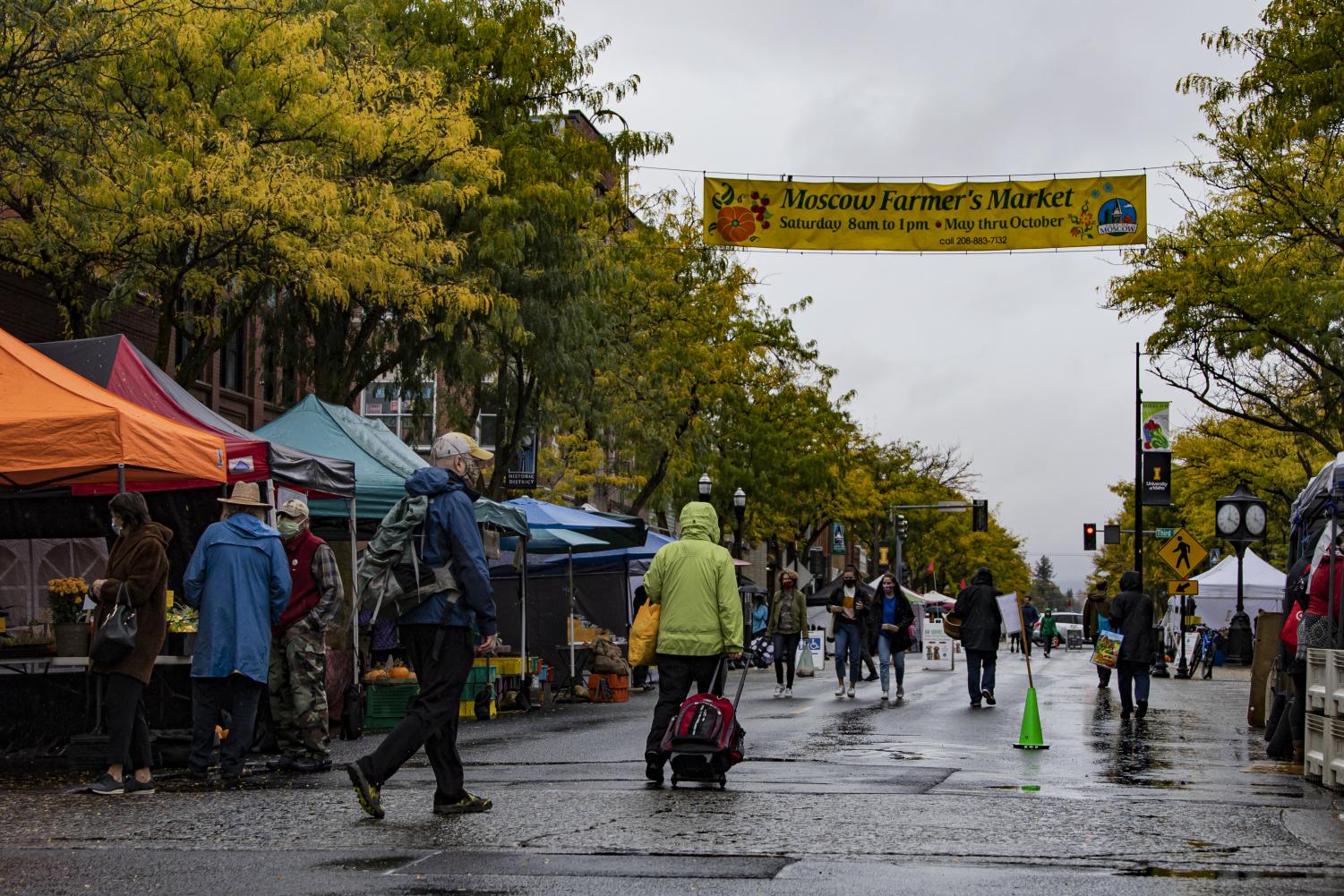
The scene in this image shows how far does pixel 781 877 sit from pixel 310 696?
5938mm

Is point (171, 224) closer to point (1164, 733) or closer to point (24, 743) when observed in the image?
point (24, 743)

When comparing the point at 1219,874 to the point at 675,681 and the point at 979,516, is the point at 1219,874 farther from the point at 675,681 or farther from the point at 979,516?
the point at 979,516

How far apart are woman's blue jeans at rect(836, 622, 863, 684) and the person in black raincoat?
2762 mm

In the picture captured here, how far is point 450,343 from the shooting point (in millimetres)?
26500

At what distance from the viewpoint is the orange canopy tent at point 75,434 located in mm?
11297

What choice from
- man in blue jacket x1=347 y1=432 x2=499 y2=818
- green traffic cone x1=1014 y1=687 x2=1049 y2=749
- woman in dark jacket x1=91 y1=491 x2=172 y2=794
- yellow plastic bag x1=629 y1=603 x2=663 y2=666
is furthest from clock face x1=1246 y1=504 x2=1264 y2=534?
man in blue jacket x1=347 y1=432 x2=499 y2=818

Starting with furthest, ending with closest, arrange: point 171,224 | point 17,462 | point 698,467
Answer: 1. point 698,467
2. point 171,224
3. point 17,462

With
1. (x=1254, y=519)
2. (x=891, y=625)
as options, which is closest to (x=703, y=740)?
(x=891, y=625)

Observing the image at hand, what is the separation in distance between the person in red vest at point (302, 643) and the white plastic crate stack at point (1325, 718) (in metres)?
6.78

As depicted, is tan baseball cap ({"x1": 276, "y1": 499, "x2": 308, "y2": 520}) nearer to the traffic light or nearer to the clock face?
the clock face

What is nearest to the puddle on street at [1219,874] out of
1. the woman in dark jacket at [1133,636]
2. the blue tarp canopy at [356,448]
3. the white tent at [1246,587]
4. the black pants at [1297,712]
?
the black pants at [1297,712]

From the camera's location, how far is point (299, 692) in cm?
1172

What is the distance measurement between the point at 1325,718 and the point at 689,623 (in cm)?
430

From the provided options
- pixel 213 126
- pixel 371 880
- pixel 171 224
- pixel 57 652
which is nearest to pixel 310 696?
pixel 57 652
